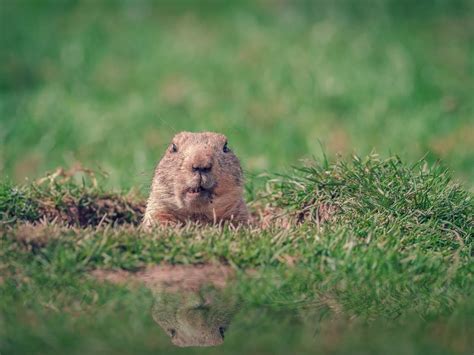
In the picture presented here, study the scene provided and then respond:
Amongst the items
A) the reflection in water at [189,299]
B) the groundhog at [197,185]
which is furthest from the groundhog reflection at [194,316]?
the groundhog at [197,185]

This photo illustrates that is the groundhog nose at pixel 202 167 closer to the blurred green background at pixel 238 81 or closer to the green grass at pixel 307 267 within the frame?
the green grass at pixel 307 267

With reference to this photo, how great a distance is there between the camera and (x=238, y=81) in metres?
9.85

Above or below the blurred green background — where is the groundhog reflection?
below

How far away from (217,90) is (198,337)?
20.1ft


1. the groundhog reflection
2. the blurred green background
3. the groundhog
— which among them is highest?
the blurred green background

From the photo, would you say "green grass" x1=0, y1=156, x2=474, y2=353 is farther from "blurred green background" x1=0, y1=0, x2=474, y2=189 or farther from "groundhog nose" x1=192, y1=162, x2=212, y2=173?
"blurred green background" x1=0, y1=0, x2=474, y2=189

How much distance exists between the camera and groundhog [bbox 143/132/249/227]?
506 cm

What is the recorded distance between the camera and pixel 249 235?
4734 millimetres

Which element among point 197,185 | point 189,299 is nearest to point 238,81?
point 197,185

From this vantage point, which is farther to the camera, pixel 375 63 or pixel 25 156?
pixel 375 63

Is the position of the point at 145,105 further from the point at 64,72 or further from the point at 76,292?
the point at 76,292

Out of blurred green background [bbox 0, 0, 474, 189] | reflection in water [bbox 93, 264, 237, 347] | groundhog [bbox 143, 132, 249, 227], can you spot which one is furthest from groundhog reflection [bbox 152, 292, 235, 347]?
blurred green background [bbox 0, 0, 474, 189]

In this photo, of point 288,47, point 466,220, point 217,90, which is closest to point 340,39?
point 288,47

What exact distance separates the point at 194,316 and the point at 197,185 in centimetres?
113
